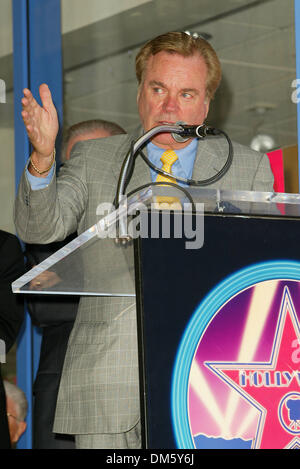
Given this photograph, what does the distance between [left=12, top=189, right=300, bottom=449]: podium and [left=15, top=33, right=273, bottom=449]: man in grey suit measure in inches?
12.9

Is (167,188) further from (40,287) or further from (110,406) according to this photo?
(110,406)

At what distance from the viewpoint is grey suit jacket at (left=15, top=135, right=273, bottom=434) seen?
156cm

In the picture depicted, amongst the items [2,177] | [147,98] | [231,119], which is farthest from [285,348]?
[2,177]

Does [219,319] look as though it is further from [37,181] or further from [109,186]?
[109,186]

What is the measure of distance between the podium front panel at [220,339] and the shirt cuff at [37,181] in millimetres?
385

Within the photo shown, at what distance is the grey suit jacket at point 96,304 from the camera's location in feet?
5.10

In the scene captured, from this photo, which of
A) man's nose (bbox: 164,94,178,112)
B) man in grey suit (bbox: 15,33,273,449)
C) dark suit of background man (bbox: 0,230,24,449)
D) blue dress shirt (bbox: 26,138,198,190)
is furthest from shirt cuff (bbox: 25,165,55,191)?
dark suit of background man (bbox: 0,230,24,449)

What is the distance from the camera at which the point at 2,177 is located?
12.1ft

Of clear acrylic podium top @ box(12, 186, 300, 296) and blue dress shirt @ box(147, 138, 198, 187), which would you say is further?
blue dress shirt @ box(147, 138, 198, 187)

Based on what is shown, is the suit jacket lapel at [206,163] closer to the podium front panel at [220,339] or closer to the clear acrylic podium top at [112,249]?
the clear acrylic podium top at [112,249]

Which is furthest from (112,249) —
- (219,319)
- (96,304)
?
(96,304)

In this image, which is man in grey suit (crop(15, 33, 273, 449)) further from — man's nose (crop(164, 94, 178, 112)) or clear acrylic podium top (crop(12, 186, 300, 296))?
clear acrylic podium top (crop(12, 186, 300, 296))
